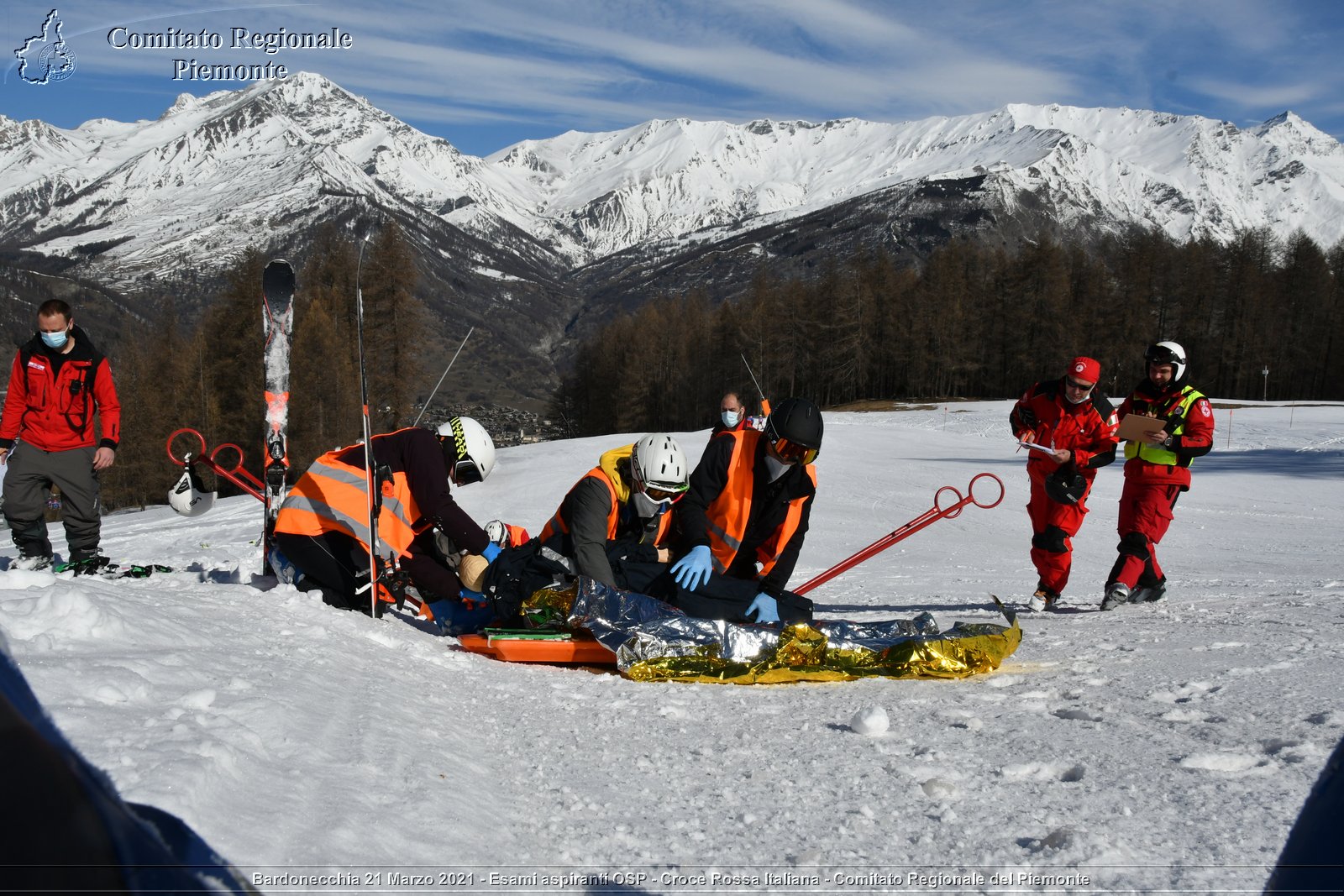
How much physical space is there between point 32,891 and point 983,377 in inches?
2271

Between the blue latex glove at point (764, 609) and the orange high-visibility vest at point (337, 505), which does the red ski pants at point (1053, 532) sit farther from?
the orange high-visibility vest at point (337, 505)

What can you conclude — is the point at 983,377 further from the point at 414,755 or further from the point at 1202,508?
the point at 414,755

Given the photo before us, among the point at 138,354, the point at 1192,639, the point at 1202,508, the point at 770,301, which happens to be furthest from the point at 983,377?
the point at 1192,639

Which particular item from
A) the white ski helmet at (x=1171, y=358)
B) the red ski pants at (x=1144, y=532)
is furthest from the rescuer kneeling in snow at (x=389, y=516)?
the white ski helmet at (x=1171, y=358)

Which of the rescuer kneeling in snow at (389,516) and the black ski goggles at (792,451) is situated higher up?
the black ski goggles at (792,451)

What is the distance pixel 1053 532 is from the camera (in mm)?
6445

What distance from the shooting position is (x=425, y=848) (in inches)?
88.0

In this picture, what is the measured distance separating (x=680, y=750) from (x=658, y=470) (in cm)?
228

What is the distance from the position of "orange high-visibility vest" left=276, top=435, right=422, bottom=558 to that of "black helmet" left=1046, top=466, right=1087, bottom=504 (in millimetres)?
4458

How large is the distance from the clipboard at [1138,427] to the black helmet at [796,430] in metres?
2.51

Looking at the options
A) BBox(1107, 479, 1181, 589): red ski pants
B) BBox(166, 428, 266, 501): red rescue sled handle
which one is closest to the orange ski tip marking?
BBox(166, 428, 266, 501): red rescue sled handle

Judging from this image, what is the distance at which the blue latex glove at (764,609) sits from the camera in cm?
501

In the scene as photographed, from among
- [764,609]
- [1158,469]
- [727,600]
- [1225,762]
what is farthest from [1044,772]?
[1158,469]

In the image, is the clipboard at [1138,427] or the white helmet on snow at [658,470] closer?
the white helmet on snow at [658,470]
